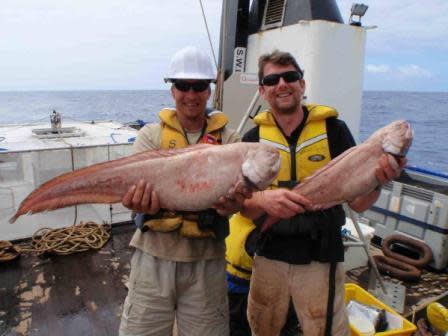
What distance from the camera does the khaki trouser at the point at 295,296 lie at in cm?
300

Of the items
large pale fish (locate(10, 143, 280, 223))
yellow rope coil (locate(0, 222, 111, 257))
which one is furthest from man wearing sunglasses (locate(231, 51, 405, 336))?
yellow rope coil (locate(0, 222, 111, 257))

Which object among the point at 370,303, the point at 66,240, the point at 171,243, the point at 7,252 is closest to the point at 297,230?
the point at 171,243

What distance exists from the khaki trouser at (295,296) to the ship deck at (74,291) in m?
2.04

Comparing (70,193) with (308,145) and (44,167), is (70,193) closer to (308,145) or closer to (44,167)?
(308,145)

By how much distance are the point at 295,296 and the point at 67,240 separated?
4626mm

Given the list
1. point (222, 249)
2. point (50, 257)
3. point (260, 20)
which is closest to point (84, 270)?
point (50, 257)

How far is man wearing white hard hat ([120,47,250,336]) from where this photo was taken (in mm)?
2820

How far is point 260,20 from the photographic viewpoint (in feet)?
20.7

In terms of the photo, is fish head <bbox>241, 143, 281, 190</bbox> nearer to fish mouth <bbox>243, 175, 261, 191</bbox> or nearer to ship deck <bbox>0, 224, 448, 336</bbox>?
fish mouth <bbox>243, 175, 261, 191</bbox>

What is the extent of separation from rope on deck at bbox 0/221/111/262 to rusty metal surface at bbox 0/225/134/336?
0.12 m

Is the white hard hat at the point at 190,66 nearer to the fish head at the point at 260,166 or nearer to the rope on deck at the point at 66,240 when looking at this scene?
the fish head at the point at 260,166

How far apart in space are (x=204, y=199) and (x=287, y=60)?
137cm

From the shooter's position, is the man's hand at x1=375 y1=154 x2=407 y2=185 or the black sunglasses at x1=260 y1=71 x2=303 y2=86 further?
the black sunglasses at x1=260 y1=71 x2=303 y2=86

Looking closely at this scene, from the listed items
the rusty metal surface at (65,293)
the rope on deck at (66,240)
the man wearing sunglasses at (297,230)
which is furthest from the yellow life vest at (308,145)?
the rope on deck at (66,240)
